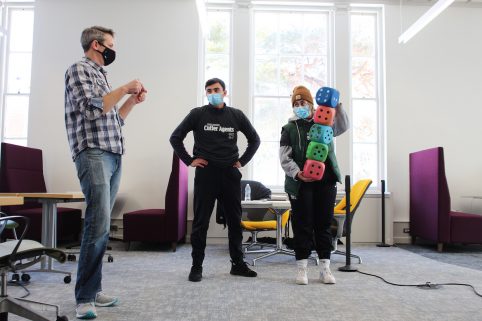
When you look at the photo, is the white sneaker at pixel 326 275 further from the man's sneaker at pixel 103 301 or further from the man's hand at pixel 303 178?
the man's sneaker at pixel 103 301

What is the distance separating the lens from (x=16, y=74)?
560 centimetres

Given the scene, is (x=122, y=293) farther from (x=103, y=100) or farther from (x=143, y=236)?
(x=143, y=236)

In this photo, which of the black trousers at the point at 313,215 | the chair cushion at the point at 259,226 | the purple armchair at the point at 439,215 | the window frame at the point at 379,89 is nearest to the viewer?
the black trousers at the point at 313,215

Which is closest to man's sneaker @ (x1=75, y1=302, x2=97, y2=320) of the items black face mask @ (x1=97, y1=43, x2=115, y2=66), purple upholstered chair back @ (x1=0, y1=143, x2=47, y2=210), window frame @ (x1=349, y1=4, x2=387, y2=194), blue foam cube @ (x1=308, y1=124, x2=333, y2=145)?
black face mask @ (x1=97, y1=43, x2=115, y2=66)

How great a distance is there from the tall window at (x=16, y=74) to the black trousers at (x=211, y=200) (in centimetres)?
381

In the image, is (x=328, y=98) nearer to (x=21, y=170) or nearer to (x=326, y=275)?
(x=326, y=275)

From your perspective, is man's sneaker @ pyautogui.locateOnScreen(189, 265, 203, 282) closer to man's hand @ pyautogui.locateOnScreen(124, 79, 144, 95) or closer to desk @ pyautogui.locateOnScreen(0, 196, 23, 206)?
man's hand @ pyautogui.locateOnScreen(124, 79, 144, 95)

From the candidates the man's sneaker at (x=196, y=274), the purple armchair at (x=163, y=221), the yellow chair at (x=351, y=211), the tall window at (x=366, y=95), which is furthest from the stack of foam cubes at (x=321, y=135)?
the tall window at (x=366, y=95)

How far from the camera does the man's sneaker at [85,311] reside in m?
1.85

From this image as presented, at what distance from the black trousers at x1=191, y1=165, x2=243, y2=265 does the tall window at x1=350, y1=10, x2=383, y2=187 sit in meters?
3.06

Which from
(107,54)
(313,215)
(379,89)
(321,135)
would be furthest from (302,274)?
(379,89)

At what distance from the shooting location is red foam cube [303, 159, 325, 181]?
2537 millimetres

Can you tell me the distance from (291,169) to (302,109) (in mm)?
432

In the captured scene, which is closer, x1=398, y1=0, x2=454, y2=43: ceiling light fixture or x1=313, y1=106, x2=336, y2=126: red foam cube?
x1=313, y1=106, x2=336, y2=126: red foam cube
